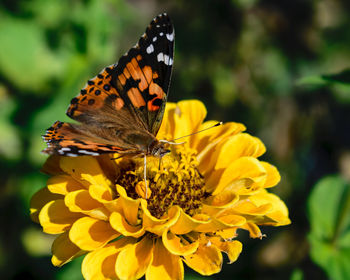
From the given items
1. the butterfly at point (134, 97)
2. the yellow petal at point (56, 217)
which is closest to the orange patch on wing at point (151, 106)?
the butterfly at point (134, 97)

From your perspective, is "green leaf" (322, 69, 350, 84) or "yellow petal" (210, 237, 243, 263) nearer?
"yellow petal" (210, 237, 243, 263)

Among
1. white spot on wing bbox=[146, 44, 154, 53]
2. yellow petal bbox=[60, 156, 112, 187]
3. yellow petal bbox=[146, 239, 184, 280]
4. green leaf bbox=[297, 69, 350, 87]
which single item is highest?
white spot on wing bbox=[146, 44, 154, 53]

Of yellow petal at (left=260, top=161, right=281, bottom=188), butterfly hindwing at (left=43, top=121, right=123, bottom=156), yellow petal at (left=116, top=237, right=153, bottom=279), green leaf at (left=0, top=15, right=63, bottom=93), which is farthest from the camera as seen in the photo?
green leaf at (left=0, top=15, right=63, bottom=93)

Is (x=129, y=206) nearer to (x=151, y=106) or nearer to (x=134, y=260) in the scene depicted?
(x=134, y=260)

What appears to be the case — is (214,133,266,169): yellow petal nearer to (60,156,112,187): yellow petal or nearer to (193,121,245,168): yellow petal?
(193,121,245,168): yellow petal

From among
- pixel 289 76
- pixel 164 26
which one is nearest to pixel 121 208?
pixel 164 26

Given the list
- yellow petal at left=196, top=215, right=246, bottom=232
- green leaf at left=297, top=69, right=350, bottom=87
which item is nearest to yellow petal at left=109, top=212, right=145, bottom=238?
yellow petal at left=196, top=215, right=246, bottom=232

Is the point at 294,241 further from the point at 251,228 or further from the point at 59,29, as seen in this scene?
the point at 59,29

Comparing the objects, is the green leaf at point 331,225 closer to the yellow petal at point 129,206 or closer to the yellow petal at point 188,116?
the yellow petal at point 188,116
